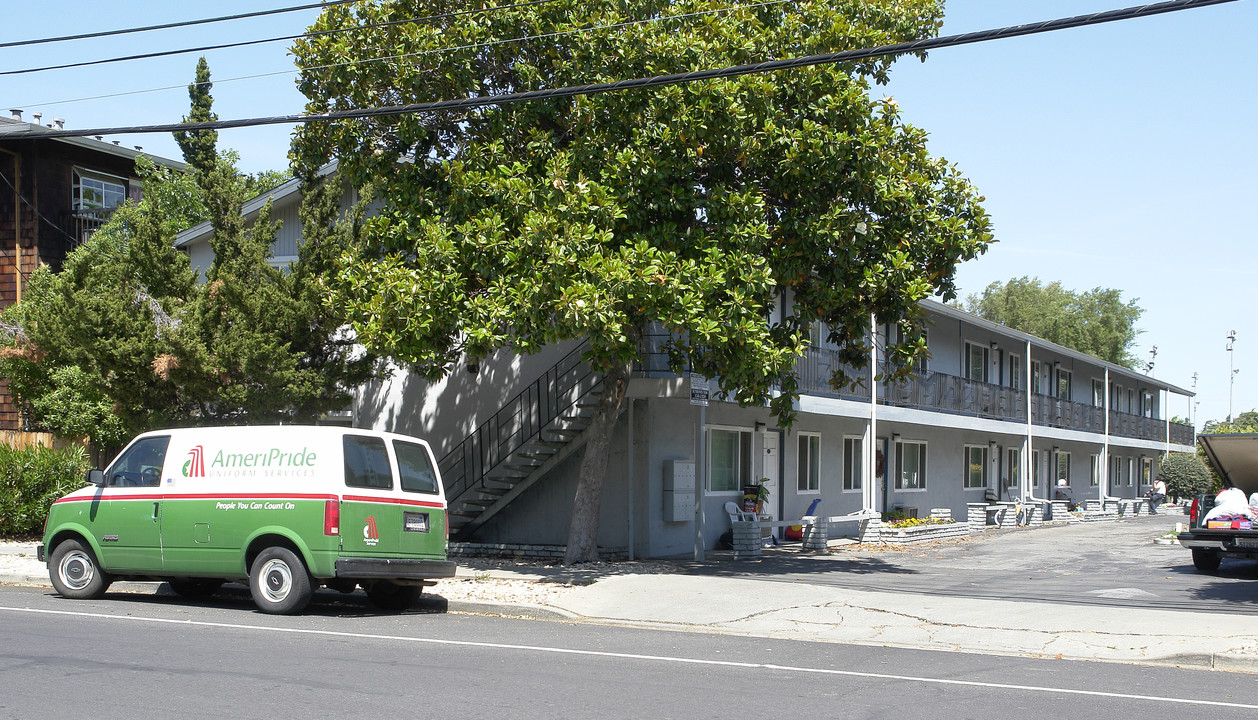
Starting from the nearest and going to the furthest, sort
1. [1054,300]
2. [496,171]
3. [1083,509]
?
[496,171], [1083,509], [1054,300]

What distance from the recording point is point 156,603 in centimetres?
1280

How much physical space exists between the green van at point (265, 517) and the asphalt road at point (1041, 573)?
591 centimetres

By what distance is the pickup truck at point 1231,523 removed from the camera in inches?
662

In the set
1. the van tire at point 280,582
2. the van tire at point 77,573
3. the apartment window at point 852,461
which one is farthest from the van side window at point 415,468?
the apartment window at point 852,461

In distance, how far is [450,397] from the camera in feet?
69.2

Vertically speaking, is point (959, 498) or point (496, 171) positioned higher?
point (496, 171)

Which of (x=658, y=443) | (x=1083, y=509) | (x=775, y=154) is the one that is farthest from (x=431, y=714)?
(x=1083, y=509)

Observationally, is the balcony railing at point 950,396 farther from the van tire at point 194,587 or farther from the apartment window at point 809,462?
the van tire at point 194,587

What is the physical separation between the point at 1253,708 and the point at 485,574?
32.2 feet

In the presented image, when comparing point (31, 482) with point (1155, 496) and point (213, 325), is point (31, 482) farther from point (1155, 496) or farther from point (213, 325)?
point (1155, 496)

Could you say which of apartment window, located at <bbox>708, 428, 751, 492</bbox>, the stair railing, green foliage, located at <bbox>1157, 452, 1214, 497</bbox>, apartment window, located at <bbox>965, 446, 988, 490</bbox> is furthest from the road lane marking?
green foliage, located at <bbox>1157, 452, 1214, 497</bbox>

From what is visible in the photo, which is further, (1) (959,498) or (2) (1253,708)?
(1) (959,498)

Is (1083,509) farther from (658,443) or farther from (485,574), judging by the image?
(485,574)

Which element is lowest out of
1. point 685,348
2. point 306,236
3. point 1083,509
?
point 1083,509
